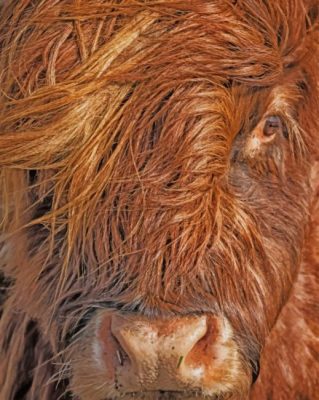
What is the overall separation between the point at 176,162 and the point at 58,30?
313mm

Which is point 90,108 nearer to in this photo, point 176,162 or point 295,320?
point 176,162

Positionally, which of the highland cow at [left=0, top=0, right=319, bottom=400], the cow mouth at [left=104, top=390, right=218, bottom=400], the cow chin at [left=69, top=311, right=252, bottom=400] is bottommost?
the cow mouth at [left=104, top=390, right=218, bottom=400]

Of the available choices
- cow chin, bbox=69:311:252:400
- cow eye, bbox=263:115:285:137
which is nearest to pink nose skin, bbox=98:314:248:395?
cow chin, bbox=69:311:252:400

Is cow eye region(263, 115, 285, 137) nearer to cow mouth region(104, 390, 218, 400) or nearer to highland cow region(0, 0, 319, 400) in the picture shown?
highland cow region(0, 0, 319, 400)

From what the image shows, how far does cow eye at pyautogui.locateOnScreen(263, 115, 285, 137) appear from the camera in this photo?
229cm

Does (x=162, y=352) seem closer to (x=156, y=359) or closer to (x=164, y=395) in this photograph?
(x=156, y=359)

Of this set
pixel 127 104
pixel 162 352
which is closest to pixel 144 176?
pixel 127 104

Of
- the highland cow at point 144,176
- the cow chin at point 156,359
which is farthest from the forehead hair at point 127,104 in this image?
the cow chin at point 156,359

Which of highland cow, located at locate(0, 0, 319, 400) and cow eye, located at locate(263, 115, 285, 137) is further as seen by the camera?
cow eye, located at locate(263, 115, 285, 137)

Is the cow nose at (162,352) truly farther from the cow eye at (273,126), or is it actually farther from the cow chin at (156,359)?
the cow eye at (273,126)

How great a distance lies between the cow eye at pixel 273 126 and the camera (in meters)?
2.29

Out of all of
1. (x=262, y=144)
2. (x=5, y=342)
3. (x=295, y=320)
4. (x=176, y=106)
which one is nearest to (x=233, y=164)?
(x=262, y=144)

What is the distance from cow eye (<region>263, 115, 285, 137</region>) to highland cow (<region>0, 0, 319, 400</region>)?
0.05 meters

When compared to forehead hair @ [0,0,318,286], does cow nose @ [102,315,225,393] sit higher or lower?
lower
